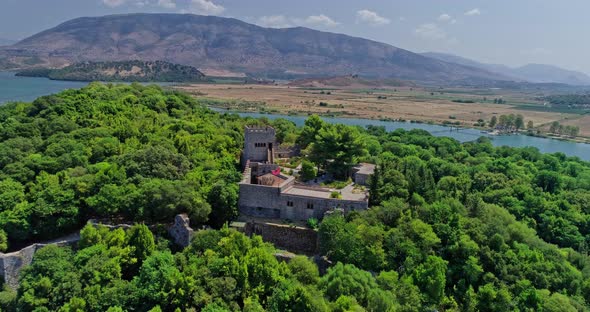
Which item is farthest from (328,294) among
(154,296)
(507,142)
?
(507,142)

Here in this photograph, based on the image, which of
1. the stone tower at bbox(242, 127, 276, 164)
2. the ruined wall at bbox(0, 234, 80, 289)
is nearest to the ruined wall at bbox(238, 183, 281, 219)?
the stone tower at bbox(242, 127, 276, 164)

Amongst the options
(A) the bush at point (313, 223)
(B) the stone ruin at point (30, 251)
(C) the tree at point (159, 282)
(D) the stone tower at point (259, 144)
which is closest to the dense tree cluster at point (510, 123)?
(D) the stone tower at point (259, 144)

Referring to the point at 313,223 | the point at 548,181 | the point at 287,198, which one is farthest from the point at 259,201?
the point at 548,181

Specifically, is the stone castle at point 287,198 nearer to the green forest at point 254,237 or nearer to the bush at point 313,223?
the bush at point 313,223

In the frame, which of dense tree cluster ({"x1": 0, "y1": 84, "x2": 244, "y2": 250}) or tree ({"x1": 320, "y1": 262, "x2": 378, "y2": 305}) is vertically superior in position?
dense tree cluster ({"x1": 0, "y1": 84, "x2": 244, "y2": 250})

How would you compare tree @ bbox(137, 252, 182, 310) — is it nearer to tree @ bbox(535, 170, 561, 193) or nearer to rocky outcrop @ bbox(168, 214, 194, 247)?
rocky outcrop @ bbox(168, 214, 194, 247)

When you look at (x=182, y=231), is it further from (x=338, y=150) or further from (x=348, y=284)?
(x=338, y=150)
